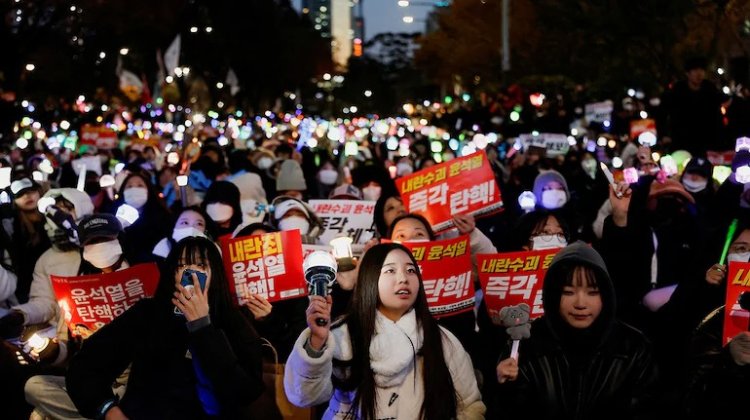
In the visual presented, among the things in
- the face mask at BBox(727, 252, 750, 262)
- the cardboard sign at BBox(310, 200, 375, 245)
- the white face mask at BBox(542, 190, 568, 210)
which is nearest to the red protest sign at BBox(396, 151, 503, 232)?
the cardboard sign at BBox(310, 200, 375, 245)

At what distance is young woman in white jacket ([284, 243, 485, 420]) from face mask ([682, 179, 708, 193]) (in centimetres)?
672

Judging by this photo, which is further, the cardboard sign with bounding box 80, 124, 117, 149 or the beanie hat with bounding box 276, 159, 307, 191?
the cardboard sign with bounding box 80, 124, 117, 149

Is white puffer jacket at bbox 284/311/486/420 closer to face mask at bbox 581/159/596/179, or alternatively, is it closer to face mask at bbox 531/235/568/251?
face mask at bbox 531/235/568/251

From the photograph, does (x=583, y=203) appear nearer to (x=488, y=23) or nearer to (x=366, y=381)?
(x=366, y=381)

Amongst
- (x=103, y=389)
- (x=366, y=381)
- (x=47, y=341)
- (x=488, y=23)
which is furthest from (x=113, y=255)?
(x=488, y=23)

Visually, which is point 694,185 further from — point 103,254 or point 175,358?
point 175,358

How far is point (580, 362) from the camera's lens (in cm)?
483

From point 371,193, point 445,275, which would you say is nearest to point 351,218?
point 371,193

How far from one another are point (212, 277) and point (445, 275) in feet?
6.80

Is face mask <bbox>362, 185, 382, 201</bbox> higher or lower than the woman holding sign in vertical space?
higher

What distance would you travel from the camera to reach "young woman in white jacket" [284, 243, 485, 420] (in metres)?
5.05

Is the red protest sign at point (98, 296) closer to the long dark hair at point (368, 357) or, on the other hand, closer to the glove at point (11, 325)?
the glove at point (11, 325)

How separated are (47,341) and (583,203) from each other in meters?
8.25

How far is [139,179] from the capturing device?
11.2 m
